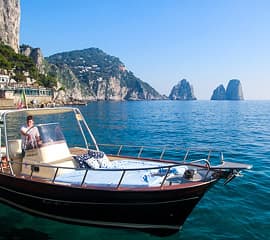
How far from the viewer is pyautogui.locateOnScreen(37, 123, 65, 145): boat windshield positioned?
874 centimetres

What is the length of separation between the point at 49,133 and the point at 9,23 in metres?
137

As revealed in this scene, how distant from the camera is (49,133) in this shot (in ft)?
29.3

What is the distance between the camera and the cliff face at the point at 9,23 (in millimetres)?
122938

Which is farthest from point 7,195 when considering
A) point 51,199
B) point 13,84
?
point 13,84

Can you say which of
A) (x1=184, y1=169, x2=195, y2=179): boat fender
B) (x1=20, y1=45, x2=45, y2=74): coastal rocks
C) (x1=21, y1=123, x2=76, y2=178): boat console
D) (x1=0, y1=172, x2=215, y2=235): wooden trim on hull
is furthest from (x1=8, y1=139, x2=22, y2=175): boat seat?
(x1=20, y1=45, x2=45, y2=74): coastal rocks

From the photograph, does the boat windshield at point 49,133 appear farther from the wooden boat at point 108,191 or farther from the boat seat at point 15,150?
the boat seat at point 15,150

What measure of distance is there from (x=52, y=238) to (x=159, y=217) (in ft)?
9.74

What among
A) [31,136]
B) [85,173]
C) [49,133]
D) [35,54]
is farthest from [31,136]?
[35,54]

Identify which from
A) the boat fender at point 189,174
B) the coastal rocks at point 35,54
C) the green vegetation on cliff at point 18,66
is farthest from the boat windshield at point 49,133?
the coastal rocks at point 35,54

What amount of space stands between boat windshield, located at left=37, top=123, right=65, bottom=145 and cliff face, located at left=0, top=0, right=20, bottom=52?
126624mm

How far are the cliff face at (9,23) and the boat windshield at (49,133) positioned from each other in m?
127

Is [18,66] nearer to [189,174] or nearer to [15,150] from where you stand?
[15,150]

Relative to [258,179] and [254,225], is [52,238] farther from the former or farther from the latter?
[258,179]

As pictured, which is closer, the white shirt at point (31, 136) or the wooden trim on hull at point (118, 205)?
the wooden trim on hull at point (118, 205)
